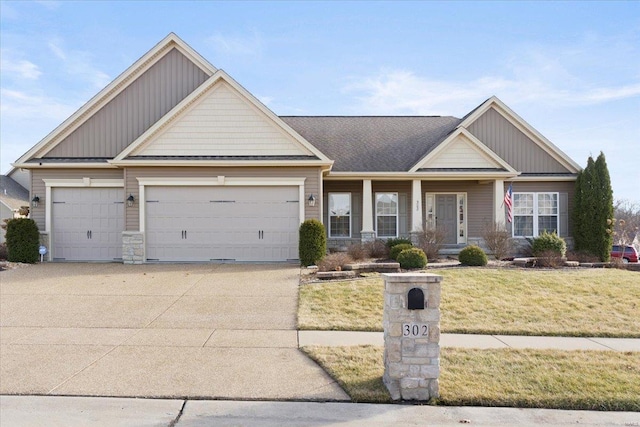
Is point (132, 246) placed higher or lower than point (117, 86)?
lower

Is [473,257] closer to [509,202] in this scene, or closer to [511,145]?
[509,202]

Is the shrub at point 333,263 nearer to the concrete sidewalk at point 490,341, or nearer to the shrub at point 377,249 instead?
the shrub at point 377,249

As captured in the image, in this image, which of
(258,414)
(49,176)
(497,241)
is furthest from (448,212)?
(258,414)

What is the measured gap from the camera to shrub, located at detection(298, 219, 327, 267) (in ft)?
47.1

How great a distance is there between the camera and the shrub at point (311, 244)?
14.4m

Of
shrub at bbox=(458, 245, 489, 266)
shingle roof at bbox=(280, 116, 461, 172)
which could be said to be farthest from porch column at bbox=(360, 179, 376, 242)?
shrub at bbox=(458, 245, 489, 266)

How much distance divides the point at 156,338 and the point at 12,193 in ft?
105

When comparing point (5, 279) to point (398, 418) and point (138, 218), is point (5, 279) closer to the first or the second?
point (138, 218)

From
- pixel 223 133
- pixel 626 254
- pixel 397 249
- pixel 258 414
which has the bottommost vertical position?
pixel 258 414

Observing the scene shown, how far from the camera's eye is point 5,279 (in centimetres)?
1238

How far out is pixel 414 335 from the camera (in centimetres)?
520

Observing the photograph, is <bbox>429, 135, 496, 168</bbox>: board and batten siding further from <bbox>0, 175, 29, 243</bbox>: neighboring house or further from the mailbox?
<bbox>0, 175, 29, 243</bbox>: neighboring house

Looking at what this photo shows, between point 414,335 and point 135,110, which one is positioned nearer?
point 414,335

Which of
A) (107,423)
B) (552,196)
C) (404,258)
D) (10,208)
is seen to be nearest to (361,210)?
(404,258)
